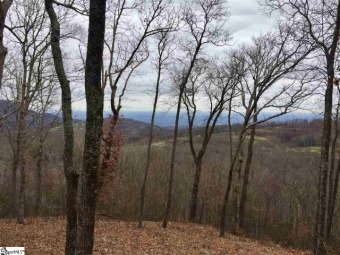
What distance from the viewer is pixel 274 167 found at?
50562mm

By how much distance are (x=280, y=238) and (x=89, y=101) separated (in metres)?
25.6

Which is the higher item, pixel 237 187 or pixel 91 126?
pixel 91 126

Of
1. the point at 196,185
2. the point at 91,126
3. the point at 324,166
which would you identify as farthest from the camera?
the point at 196,185

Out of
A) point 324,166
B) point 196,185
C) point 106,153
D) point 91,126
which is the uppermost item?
point 91,126

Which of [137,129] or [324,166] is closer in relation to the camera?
[324,166]

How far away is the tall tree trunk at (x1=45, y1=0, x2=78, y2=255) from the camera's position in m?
6.46

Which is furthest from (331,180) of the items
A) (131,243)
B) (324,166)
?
(131,243)

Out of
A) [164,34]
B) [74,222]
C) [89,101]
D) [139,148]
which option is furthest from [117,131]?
[139,148]

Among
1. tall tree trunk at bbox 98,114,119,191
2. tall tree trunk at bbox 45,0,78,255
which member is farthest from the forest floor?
tall tree trunk at bbox 45,0,78,255

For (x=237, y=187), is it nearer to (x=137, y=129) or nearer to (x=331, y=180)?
(x=331, y=180)

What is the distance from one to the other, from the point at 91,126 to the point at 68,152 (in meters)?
2.22

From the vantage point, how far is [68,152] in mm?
6781

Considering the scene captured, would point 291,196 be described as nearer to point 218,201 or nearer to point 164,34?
point 218,201

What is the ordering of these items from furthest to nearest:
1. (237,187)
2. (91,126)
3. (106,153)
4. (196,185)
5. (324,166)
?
1. (196,185)
2. (237,187)
3. (106,153)
4. (324,166)
5. (91,126)
